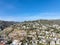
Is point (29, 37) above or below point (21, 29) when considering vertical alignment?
below

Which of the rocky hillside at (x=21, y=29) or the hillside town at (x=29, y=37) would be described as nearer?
the hillside town at (x=29, y=37)

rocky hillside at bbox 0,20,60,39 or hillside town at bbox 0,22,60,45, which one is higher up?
rocky hillside at bbox 0,20,60,39

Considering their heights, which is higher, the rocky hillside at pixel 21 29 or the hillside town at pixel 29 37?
the rocky hillside at pixel 21 29

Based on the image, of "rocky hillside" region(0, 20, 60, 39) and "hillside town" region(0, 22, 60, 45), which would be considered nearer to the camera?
"hillside town" region(0, 22, 60, 45)

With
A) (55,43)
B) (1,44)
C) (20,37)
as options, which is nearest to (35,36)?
(20,37)

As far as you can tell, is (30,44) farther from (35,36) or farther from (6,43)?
(35,36)

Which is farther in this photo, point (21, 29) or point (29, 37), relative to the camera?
point (21, 29)

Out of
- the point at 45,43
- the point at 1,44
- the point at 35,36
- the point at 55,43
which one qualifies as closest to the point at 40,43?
the point at 45,43

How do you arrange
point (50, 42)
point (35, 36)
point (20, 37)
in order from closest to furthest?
1. point (50, 42)
2. point (20, 37)
3. point (35, 36)

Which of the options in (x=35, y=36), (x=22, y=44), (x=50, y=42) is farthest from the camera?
(x=35, y=36)

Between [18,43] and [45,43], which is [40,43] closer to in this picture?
[45,43]

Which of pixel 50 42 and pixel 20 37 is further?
pixel 20 37
